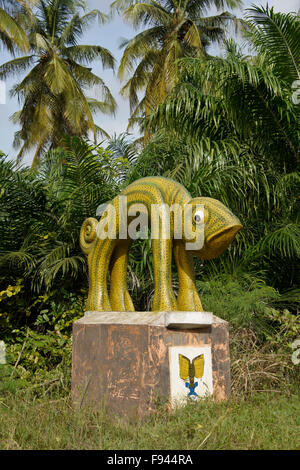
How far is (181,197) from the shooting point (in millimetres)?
3705

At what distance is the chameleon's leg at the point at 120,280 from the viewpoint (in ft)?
13.2

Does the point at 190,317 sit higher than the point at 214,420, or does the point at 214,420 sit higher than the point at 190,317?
the point at 190,317

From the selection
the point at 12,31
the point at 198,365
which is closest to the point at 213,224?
the point at 198,365

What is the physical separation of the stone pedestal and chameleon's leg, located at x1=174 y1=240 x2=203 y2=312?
20 cm

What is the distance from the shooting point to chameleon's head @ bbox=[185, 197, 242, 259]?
346 cm

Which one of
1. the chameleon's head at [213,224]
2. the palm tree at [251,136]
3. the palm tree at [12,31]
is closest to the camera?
the chameleon's head at [213,224]

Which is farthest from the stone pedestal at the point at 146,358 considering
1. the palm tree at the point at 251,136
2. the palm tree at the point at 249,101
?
the palm tree at the point at 249,101

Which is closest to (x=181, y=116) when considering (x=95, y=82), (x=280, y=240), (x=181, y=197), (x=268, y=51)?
(x=268, y=51)

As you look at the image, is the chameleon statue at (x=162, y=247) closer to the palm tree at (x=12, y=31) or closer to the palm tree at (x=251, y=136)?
the palm tree at (x=251, y=136)

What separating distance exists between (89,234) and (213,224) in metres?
1.21

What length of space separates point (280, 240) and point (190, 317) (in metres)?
2.42

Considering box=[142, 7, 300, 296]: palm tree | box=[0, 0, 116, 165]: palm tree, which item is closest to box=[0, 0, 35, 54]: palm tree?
box=[0, 0, 116, 165]: palm tree

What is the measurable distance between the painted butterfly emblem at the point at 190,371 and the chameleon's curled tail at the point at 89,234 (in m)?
1.35
